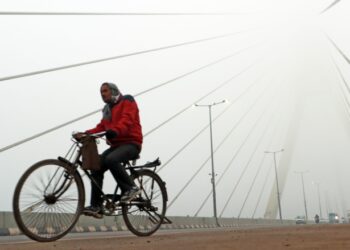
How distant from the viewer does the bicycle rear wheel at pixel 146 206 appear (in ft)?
19.5

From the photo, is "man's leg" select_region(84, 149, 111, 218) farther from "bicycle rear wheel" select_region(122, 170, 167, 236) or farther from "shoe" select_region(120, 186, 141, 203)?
"bicycle rear wheel" select_region(122, 170, 167, 236)

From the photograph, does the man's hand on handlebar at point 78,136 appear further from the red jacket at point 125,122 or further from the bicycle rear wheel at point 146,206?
the bicycle rear wheel at point 146,206

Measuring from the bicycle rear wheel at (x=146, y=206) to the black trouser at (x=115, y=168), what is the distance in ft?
0.92

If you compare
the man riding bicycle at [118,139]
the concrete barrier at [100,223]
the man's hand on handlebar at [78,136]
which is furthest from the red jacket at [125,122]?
the concrete barrier at [100,223]

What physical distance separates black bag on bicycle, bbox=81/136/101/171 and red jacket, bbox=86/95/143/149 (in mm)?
288

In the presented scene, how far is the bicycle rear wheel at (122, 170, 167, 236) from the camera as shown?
5945mm

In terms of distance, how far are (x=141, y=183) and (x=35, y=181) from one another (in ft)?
4.48

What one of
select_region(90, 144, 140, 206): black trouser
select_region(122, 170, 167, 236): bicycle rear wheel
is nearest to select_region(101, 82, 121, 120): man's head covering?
select_region(90, 144, 140, 206): black trouser

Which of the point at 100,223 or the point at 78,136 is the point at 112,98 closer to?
the point at 78,136

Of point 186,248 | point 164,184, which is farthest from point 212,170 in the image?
point 186,248

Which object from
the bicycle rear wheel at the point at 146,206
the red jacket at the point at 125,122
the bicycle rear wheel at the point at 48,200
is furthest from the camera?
the bicycle rear wheel at the point at 146,206

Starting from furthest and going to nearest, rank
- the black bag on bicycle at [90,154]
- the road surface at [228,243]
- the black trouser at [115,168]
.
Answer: the black trouser at [115,168] < the black bag on bicycle at [90,154] < the road surface at [228,243]

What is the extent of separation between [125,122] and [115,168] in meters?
0.47

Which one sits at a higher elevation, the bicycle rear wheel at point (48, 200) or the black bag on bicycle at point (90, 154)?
the black bag on bicycle at point (90, 154)
